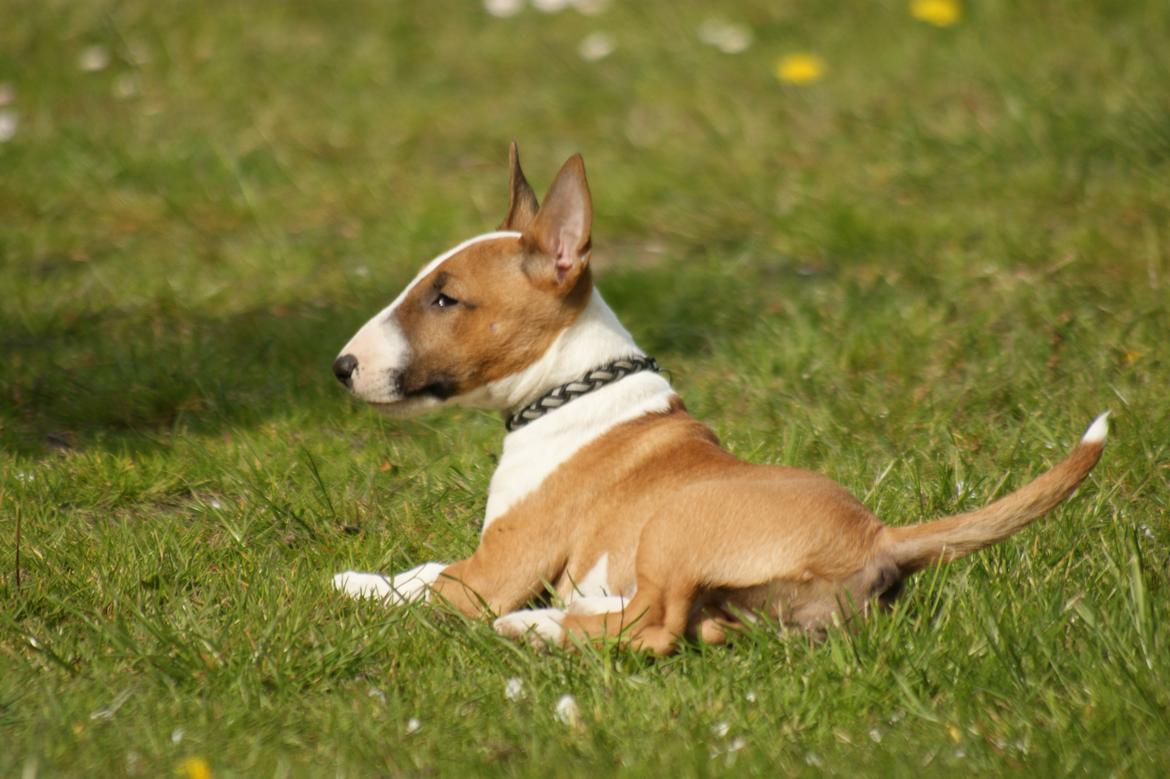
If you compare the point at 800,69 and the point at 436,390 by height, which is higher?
the point at 436,390

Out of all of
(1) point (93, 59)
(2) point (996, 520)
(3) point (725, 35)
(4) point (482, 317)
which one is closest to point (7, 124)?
(1) point (93, 59)

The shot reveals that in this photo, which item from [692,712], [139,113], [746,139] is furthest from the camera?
[139,113]

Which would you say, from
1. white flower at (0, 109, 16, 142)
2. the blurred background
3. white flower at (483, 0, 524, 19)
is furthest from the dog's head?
white flower at (483, 0, 524, 19)

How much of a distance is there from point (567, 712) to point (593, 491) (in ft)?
2.52

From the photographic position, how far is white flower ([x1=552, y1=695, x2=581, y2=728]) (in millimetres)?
3266

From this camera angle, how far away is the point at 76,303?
20.8 ft

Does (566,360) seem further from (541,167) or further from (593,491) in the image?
(541,167)

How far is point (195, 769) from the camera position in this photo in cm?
291

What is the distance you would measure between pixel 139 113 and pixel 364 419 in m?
4.03

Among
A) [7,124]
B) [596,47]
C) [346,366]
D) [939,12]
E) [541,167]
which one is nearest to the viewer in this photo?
[346,366]

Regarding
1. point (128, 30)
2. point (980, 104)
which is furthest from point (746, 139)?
point (128, 30)

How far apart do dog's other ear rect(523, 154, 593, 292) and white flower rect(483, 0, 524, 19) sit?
6216 millimetres

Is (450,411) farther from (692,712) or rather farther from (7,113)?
(7,113)

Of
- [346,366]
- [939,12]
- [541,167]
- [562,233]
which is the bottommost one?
[541,167]
